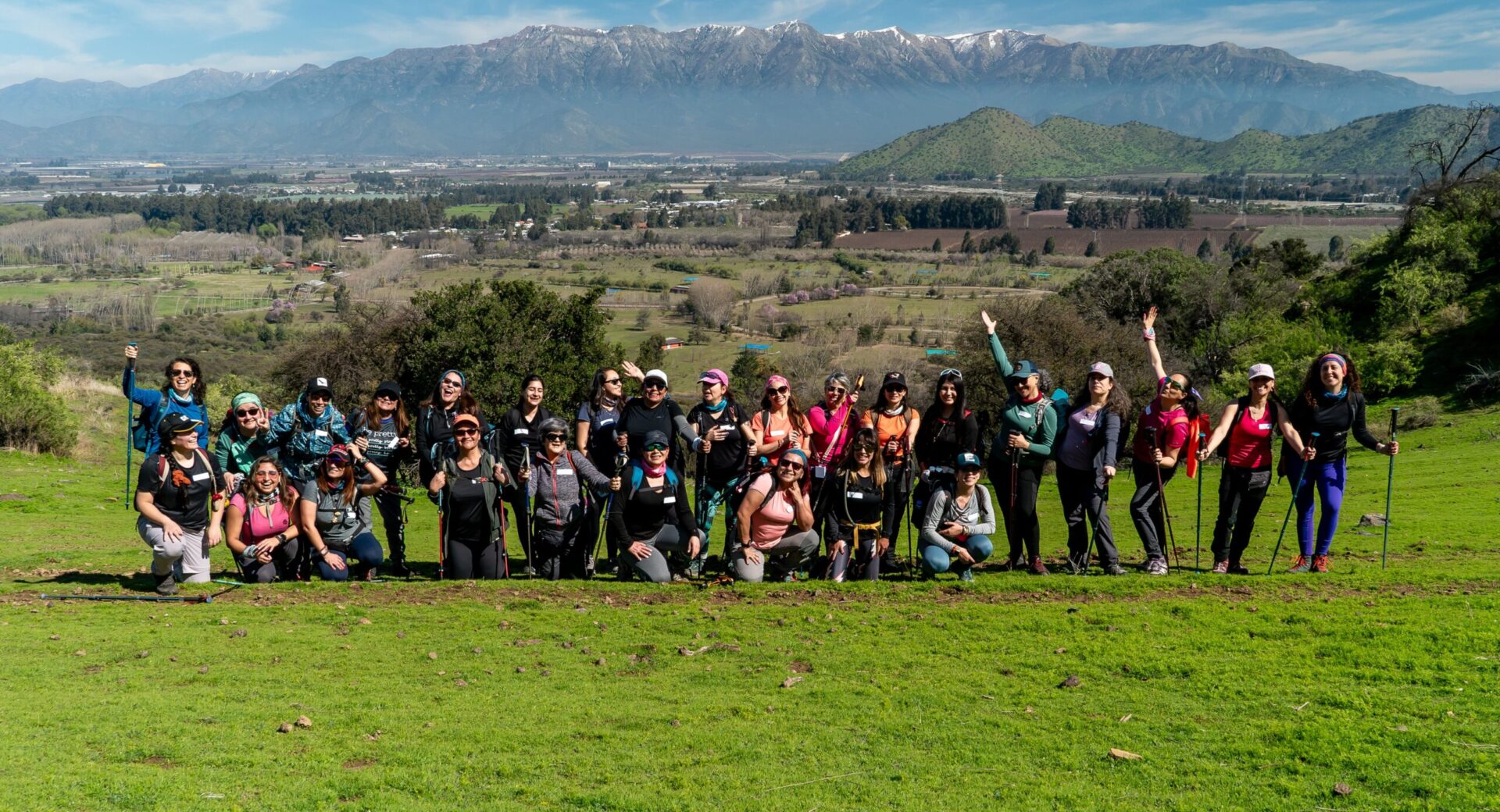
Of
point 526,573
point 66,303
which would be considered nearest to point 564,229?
point 66,303

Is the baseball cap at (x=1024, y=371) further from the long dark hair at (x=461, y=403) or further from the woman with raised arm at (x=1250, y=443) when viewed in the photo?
the long dark hair at (x=461, y=403)

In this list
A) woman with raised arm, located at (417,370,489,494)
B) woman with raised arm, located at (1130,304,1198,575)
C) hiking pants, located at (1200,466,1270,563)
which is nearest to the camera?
hiking pants, located at (1200,466,1270,563)

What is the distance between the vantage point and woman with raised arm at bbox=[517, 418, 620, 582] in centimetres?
1188

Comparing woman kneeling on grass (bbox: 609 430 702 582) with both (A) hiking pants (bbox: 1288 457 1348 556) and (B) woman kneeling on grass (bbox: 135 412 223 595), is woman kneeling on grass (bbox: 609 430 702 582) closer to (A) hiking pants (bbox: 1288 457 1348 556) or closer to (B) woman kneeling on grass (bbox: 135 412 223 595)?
(B) woman kneeling on grass (bbox: 135 412 223 595)

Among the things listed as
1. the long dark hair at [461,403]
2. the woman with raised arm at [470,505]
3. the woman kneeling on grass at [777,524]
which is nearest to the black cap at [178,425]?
the long dark hair at [461,403]

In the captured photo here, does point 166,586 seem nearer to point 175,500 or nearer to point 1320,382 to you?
point 175,500

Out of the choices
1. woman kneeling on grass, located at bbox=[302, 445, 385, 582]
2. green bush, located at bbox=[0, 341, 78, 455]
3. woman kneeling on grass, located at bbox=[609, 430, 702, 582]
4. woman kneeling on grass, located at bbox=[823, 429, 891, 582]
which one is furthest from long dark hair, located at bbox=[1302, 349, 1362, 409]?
green bush, located at bbox=[0, 341, 78, 455]

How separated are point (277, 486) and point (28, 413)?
19368mm

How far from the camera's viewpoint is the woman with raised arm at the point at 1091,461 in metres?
11.6

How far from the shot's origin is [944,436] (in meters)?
11.9

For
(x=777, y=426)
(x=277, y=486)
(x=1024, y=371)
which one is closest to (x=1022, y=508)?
(x=1024, y=371)

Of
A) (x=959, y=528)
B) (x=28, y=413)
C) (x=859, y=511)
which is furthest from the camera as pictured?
(x=28, y=413)

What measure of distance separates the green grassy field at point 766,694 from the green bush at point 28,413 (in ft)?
54.2

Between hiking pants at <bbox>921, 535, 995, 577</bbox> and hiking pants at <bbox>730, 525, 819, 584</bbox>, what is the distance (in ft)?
4.09
